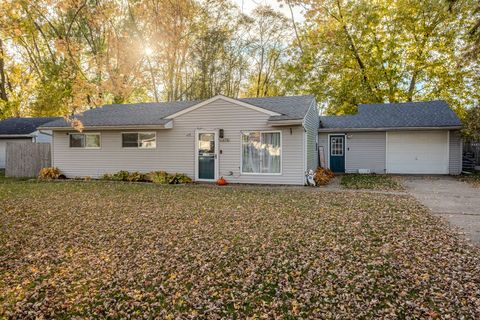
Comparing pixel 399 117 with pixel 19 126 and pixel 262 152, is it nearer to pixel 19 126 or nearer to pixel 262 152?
pixel 262 152

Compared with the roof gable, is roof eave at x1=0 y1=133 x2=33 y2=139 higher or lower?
lower

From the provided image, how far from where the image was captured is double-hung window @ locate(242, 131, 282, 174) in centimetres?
1175

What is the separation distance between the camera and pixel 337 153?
16766 millimetres

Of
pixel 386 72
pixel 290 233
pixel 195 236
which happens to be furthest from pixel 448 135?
pixel 195 236

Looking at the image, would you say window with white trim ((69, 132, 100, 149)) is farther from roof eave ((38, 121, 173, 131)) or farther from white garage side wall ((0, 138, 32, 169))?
white garage side wall ((0, 138, 32, 169))

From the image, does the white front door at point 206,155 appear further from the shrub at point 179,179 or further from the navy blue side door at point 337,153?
the navy blue side door at point 337,153

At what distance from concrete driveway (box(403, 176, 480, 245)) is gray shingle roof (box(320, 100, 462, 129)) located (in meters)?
4.01

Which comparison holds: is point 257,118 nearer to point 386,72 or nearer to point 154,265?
point 154,265

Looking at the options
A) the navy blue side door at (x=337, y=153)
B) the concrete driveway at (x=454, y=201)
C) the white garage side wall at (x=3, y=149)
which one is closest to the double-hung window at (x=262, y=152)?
the concrete driveway at (x=454, y=201)

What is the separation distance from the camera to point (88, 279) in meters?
3.68

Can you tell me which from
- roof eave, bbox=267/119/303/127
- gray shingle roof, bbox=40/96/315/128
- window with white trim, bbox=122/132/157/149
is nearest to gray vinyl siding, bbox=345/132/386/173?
gray shingle roof, bbox=40/96/315/128

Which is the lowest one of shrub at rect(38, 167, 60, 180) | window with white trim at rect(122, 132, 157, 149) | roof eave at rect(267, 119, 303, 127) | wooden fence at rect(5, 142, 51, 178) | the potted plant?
the potted plant

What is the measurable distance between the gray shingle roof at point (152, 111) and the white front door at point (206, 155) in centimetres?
166

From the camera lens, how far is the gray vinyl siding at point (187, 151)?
38.1 ft
